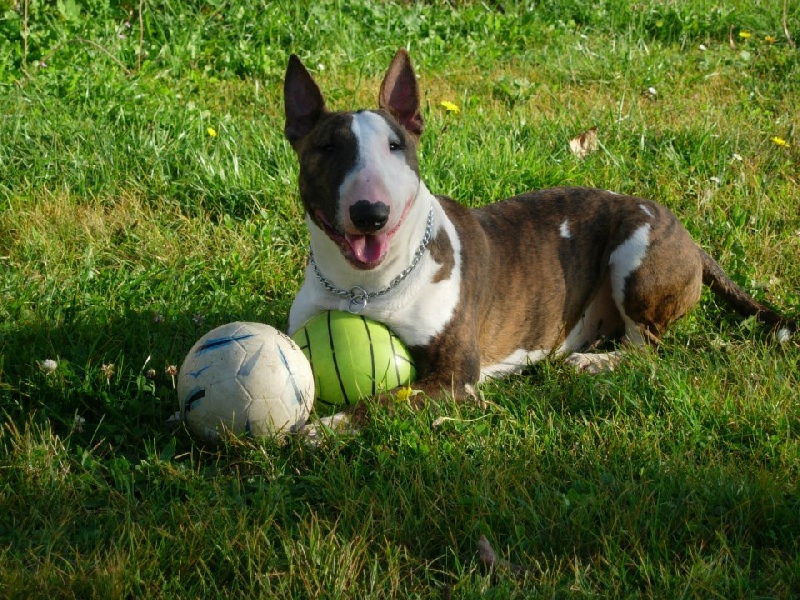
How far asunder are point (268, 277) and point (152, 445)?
149cm

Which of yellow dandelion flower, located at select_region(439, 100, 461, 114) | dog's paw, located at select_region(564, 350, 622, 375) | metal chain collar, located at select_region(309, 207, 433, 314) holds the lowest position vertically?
dog's paw, located at select_region(564, 350, 622, 375)

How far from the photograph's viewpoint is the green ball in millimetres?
3850

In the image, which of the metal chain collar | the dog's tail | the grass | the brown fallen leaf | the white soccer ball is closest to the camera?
the grass

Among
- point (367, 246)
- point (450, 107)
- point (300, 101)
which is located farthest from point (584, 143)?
point (367, 246)

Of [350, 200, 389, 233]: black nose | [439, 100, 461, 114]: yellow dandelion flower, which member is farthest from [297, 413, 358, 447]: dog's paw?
[439, 100, 461, 114]: yellow dandelion flower

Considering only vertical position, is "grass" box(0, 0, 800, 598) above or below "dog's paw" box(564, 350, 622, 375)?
above

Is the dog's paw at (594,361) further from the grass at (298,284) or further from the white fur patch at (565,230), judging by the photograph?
the white fur patch at (565,230)

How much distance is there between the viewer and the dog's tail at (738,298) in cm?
469

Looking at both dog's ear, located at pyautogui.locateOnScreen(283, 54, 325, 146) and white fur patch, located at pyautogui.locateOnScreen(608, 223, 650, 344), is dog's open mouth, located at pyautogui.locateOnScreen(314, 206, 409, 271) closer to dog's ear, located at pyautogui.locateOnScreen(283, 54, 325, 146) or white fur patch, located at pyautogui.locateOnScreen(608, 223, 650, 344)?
dog's ear, located at pyautogui.locateOnScreen(283, 54, 325, 146)

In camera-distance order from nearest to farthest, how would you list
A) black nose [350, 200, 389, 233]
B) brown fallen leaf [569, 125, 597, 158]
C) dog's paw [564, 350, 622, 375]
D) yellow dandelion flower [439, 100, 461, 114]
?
1. black nose [350, 200, 389, 233]
2. dog's paw [564, 350, 622, 375]
3. brown fallen leaf [569, 125, 597, 158]
4. yellow dandelion flower [439, 100, 461, 114]

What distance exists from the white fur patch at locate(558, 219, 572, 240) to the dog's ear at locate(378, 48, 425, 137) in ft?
2.87

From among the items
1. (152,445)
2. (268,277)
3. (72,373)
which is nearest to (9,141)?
(268,277)

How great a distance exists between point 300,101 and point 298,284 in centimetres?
111

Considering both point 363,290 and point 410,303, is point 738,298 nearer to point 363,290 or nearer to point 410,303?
point 410,303
